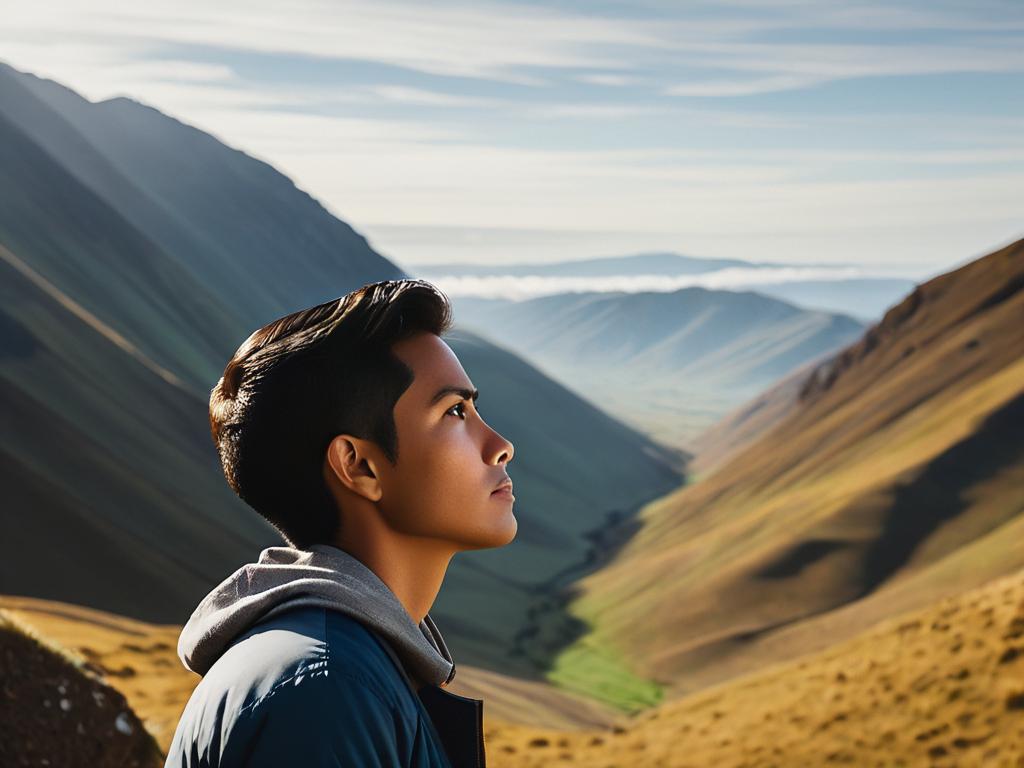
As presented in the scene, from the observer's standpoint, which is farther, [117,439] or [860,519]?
[860,519]

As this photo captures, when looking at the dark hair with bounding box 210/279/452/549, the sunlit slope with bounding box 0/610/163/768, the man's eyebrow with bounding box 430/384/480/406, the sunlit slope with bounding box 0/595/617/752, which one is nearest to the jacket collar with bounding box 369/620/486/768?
the dark hair with bounding box 210/279/452/549

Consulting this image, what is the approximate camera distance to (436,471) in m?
3.94

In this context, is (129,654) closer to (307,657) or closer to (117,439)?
(307,657)

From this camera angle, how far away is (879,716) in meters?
32.5

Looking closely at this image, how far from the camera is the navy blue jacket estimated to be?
284 cm

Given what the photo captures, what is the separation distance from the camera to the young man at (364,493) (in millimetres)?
3293

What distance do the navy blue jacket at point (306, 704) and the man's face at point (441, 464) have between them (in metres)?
0.64

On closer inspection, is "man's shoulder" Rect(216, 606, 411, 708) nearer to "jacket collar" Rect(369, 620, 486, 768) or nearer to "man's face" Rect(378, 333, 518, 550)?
"jacket collar" Rect(369, 620, 486, 768)

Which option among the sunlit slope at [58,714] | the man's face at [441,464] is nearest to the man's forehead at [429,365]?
the man's face at [441,464]

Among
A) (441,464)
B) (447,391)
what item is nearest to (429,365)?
(447,391)

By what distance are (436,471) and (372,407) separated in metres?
0.33

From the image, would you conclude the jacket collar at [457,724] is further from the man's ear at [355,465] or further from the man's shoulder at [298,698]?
the man's ear at [355,465]

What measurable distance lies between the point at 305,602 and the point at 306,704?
42cm

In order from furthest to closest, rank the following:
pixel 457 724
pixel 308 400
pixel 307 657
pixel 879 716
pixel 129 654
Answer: pixel 879 716, pixel 129 654, pixel 308 400, pixel 457 724, pixel 307 657
